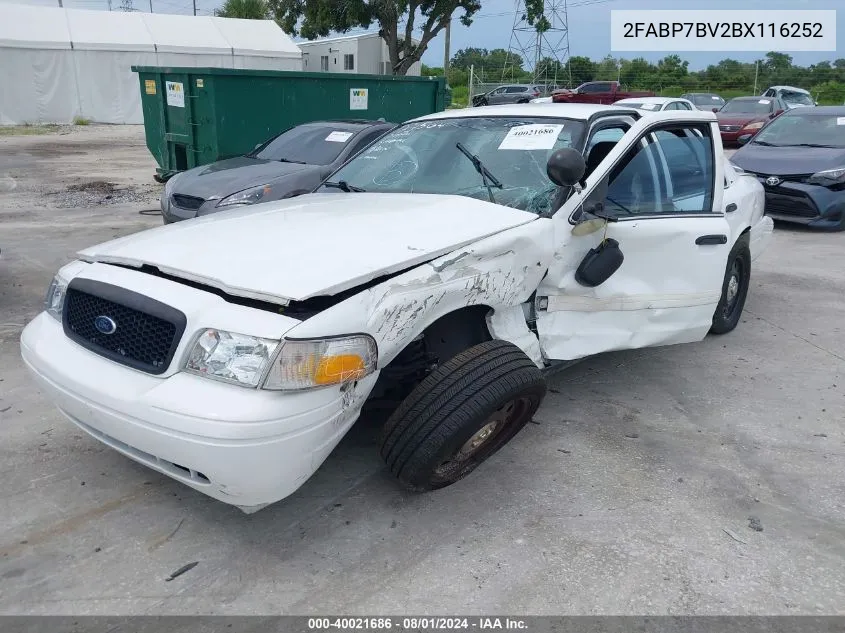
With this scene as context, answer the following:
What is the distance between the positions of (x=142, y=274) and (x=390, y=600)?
59.7 inches

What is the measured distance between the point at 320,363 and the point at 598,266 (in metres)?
1.67

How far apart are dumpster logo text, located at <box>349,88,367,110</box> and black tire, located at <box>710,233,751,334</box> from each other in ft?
24.0

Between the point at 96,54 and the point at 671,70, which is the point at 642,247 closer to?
the point at 96,54

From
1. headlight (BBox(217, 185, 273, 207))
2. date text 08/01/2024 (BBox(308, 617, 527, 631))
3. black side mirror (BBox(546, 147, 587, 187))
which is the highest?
black side mirror (BBox(546, 147, 587, 187))

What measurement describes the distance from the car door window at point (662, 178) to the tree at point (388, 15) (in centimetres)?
2534

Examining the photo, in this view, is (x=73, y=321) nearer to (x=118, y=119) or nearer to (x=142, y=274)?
(x=142, y=274)

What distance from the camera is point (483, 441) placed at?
119 inches

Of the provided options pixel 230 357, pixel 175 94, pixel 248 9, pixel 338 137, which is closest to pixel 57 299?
pixel 230 357

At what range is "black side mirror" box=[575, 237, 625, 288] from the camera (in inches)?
136

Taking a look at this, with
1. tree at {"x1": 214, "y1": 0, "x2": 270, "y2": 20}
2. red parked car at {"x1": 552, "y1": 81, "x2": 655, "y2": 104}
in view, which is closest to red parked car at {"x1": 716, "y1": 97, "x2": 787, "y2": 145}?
red parked car at {"x1": 552, "y1": 81, "x2": 655, "y2": 104}

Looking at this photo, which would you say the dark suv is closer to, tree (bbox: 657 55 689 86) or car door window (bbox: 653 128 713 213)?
tree (bbox: 657 55 689 86)

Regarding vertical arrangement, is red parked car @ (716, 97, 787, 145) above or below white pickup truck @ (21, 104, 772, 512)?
above

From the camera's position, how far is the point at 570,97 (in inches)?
1123

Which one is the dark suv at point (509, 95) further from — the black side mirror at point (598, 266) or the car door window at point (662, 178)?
the black side mirror at point (598, 266)
